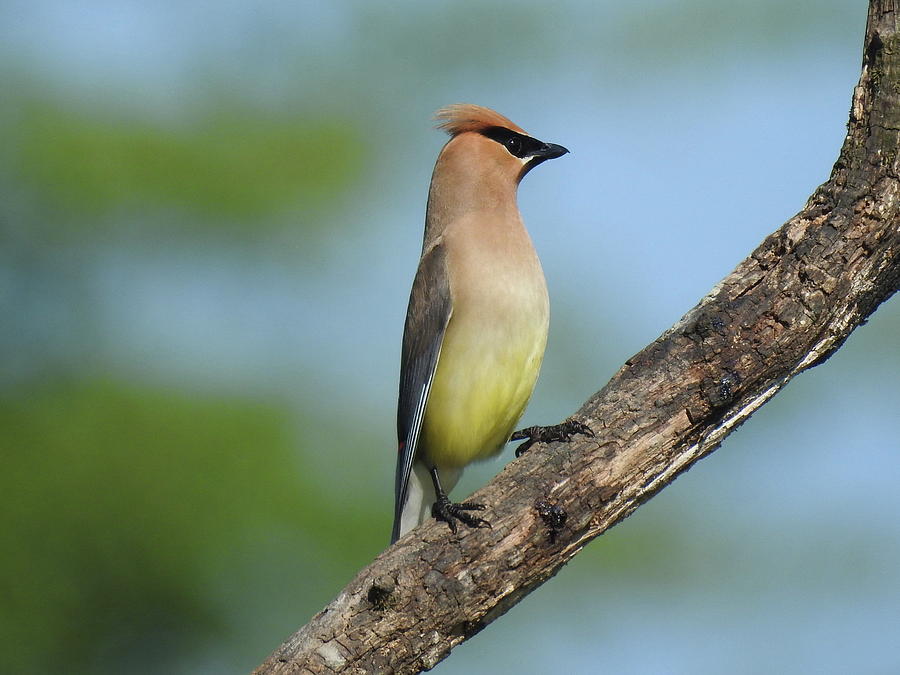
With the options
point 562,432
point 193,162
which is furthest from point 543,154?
point 193,162

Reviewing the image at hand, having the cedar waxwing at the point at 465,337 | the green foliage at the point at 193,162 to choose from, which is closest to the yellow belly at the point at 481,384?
the cedar waxwing at the point at 465,337

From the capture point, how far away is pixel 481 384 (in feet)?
15.7

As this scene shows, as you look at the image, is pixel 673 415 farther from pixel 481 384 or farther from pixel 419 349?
pixel 419 349

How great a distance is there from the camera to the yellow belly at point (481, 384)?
476 cm

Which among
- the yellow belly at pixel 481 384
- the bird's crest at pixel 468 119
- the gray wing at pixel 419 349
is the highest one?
the bird's crest at pixel 468 119

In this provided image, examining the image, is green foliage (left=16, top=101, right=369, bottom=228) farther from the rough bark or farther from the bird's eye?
the rough bark

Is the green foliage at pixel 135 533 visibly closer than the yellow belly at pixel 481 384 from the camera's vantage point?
No

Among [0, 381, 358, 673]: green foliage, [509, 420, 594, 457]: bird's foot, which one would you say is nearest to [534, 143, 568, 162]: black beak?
[509, 420, 594, 457]: bird's foot

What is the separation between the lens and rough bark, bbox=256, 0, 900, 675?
3551 mm

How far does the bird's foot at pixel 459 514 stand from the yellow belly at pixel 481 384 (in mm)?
1088

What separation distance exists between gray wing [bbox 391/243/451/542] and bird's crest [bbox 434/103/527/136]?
0.75m

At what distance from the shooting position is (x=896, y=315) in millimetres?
11367

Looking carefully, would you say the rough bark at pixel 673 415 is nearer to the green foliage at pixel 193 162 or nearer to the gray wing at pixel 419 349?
the gray wing at pixel 419 349

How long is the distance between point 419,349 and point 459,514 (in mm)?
1406
